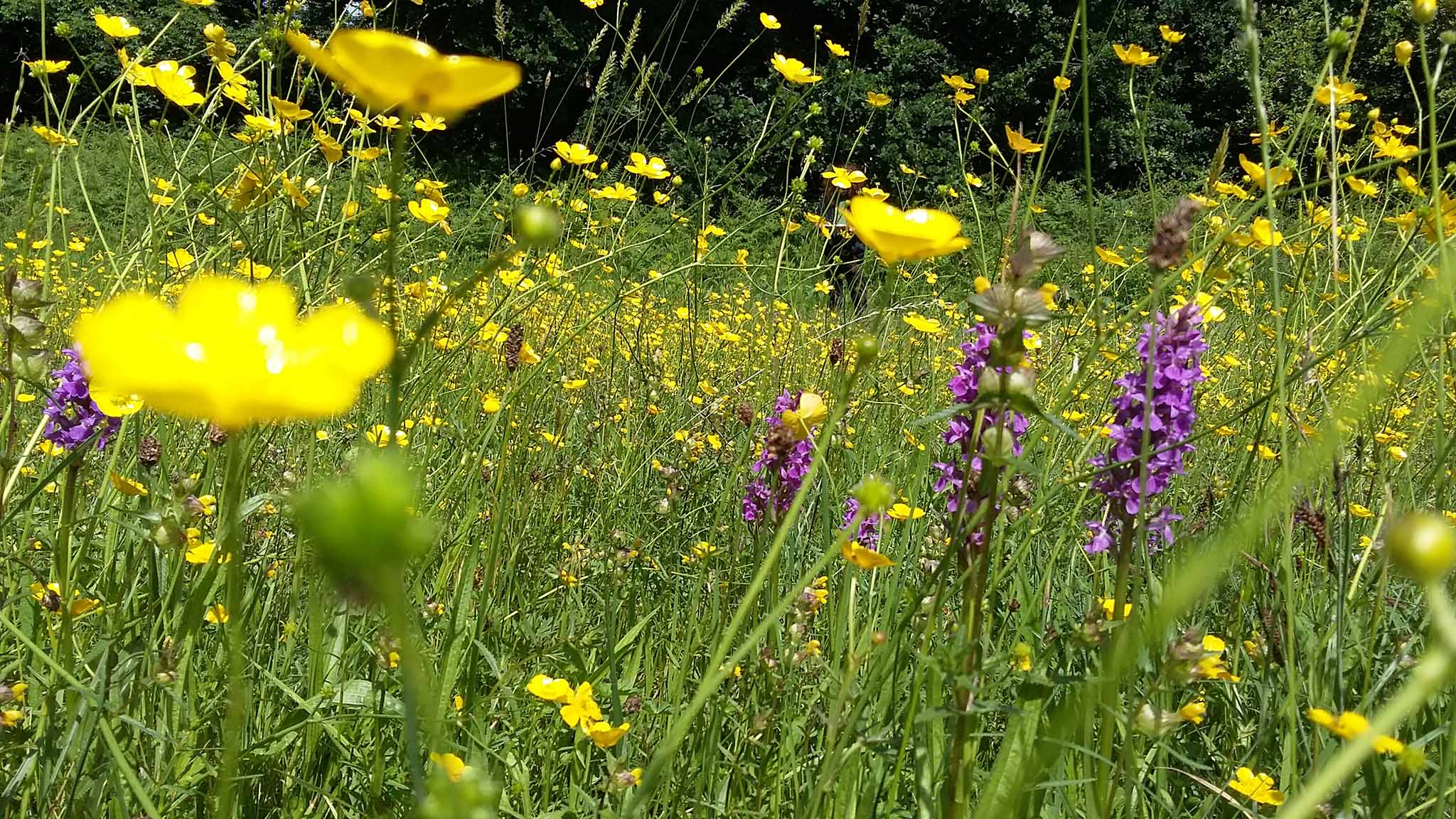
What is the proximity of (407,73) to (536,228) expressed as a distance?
96mm

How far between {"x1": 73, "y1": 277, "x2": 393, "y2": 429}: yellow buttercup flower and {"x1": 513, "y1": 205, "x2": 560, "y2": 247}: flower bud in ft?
0.22

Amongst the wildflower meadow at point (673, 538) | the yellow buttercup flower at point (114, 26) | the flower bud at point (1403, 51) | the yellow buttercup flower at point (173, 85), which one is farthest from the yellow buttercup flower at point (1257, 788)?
the yellow buttercup flower at point (114, 26)

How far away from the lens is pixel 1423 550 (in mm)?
222

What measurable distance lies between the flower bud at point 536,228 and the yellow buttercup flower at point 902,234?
0.75 feet

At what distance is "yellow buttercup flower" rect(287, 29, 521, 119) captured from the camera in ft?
1.31

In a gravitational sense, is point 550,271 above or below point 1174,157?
above

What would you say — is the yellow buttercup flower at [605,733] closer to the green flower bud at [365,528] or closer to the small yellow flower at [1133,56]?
the green flower bud at [365,528]

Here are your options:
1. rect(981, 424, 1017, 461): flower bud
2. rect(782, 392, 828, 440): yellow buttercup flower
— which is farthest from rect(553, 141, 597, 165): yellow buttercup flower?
rect(981, 424, 1017, 461): flower bud

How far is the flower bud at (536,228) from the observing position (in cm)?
38

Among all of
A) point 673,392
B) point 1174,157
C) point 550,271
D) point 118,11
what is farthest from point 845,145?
point 550,271

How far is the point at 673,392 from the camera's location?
240 centimetres

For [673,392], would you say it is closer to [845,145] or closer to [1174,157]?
[845,145]

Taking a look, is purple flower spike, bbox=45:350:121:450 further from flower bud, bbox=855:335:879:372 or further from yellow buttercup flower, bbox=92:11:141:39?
flower bud, bbox=855:335:879:372

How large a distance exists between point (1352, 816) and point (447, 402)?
1695 mm
